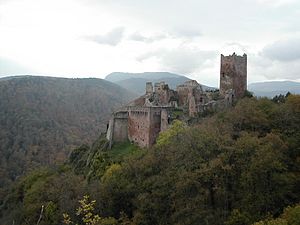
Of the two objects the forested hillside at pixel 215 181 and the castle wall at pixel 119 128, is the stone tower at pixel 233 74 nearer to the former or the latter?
the forested hillside at pixel 215 181

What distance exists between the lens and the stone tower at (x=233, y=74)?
4589cm

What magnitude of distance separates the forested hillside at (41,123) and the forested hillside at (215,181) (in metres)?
46.4

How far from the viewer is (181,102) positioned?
51219 millimetres

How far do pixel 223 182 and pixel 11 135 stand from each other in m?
114

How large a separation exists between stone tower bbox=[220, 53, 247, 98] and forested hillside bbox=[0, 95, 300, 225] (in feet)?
21.6

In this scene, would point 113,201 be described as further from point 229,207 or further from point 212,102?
point 212,102

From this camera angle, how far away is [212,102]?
45.0 m

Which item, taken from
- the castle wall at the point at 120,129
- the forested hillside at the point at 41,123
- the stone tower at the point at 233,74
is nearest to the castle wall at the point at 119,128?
the castle wall at the point at 120,129

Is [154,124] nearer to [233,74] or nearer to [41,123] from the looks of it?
[233,74]

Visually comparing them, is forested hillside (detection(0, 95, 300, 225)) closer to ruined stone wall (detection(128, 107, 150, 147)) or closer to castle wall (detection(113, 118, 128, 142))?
ruined stone wall (detection(128, 107, 150, 147))

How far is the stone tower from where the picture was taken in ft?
151

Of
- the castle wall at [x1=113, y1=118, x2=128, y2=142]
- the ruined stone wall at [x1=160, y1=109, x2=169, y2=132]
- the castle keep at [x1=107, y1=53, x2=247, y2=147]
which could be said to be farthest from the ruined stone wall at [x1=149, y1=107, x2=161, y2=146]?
the castle wall at [x1=113, y1=118, x2=128, y2=142]

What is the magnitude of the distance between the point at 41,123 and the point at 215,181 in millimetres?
123883

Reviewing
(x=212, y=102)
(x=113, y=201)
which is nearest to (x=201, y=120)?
(x=212, y=102)
